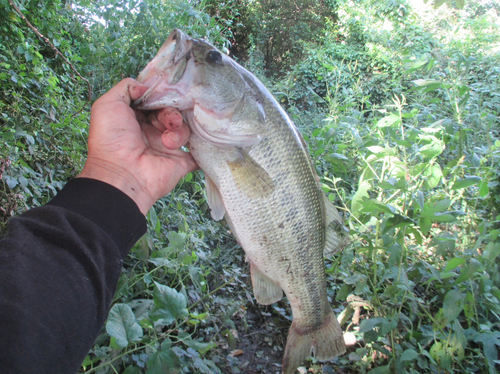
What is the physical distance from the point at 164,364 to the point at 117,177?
0.77m

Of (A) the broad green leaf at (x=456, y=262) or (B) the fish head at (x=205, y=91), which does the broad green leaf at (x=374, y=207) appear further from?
(B) the fish head at (x=205, y=91)

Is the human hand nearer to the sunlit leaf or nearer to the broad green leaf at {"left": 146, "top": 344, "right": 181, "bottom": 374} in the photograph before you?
the broad green leaf at {"left": 146, "top": 344, "right": 181, "bottom": 374}

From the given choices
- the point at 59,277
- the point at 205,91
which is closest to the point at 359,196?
the point at 205,91

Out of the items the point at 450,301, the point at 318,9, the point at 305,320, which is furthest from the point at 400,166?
the point at 318,9

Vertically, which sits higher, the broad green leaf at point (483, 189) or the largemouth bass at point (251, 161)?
the largemouth bass at point (251, 161)

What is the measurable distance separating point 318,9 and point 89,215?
44.3 feet

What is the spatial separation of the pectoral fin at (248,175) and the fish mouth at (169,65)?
421mm

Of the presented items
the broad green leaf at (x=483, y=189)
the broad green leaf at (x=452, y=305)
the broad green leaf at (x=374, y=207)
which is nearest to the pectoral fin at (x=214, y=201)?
the broad green leaf at (x=374, y=207)

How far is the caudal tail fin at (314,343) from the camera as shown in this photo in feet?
5.88

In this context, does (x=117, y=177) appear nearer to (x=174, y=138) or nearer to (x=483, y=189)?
(x=174, y=138)

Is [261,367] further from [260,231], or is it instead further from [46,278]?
[46,278]

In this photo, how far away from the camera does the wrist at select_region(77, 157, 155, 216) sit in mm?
1277

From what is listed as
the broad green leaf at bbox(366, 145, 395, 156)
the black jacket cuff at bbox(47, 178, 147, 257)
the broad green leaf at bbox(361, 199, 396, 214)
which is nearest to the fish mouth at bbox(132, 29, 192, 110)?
the black jacket cuff at bbox(47, 178, 147, 257)

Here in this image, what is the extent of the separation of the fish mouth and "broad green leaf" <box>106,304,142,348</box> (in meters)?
0.84
